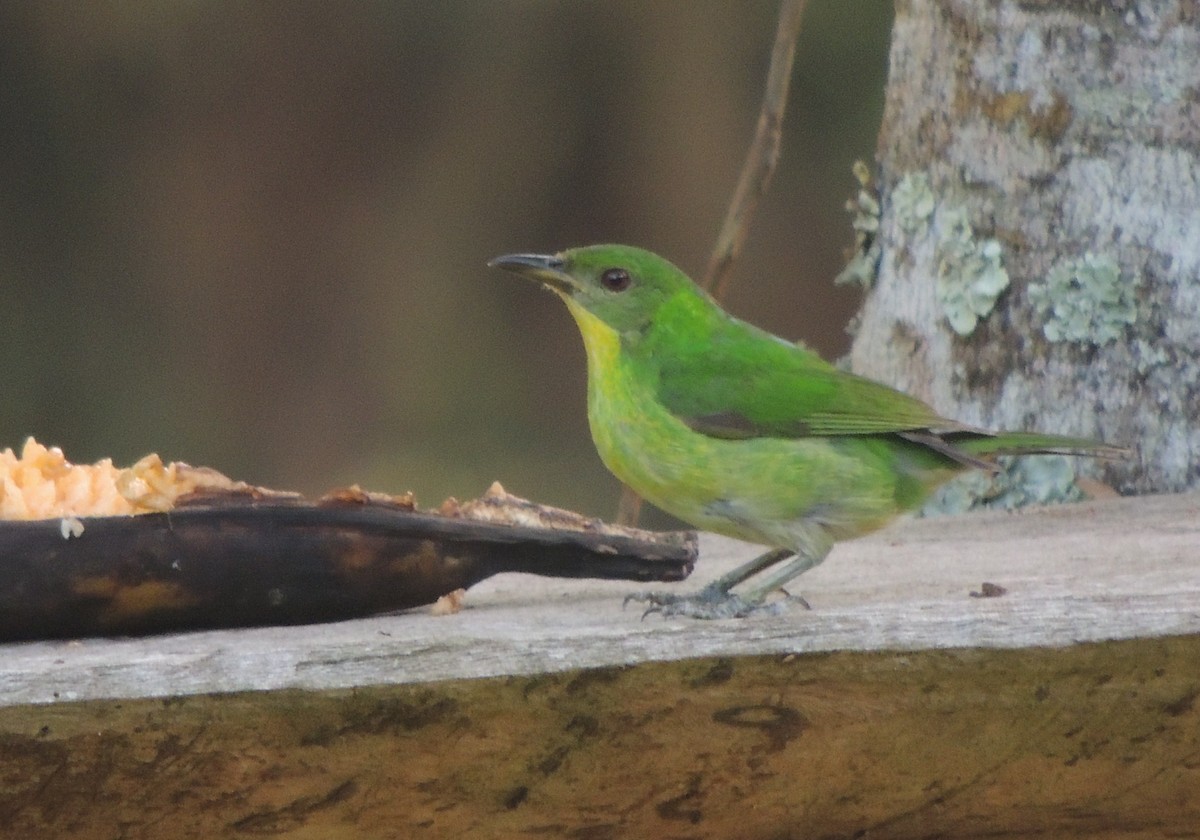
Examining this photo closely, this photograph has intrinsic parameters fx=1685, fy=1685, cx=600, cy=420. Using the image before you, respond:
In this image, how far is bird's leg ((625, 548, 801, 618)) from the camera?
6.38 feet

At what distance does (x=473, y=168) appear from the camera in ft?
21.3

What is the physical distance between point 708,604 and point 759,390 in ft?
2.49

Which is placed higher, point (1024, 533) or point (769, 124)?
point (769, 124)

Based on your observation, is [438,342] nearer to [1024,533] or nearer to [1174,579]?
[1024,533]

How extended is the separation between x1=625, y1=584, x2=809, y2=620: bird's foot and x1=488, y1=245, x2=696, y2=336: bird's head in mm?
713

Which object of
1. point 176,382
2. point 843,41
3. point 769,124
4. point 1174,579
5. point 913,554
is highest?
point 843,41

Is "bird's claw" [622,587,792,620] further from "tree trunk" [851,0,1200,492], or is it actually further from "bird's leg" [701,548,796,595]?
"tree trunk" [851,0,1200,492]

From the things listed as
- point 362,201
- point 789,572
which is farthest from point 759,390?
point 362,201

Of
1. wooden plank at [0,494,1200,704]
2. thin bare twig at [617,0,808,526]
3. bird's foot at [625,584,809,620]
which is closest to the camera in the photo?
wooden plank at [0,494,1200,704]

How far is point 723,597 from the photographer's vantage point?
97.0 inches

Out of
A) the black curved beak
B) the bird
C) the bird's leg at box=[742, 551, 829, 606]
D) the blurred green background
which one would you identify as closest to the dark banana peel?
the bird

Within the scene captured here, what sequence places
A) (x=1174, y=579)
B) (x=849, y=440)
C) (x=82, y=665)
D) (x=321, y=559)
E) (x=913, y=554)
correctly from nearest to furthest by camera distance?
(x=82, y=665)
(x=1174, y=579)
(x=321, y=559)
(x=913, y=554)
(x=849, y=440)

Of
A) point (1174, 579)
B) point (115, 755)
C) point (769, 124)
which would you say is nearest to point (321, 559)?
point (115, 755)

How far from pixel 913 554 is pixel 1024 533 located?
0.22 meters
